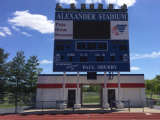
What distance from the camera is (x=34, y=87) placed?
4081 centimetres

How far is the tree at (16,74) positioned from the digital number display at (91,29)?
64.4 feet

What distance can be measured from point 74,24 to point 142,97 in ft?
48.0

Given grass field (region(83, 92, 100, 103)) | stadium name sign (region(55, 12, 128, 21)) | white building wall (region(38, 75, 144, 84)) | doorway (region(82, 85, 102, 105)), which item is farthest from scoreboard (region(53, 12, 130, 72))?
grass field (region(83, 92, 100, 103))

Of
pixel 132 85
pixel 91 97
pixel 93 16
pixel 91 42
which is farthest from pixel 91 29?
pixel 91 97

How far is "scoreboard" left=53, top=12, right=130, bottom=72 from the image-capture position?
1966cm

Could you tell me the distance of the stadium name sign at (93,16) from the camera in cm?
2084

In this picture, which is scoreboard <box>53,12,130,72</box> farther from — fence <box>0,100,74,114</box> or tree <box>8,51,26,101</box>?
tree <box>8,51,26,101</box>

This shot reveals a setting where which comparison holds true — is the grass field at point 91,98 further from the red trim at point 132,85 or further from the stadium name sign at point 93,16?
the stadium name sign at point 93,16

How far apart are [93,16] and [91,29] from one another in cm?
196

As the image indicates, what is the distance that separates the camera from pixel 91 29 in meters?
20.5

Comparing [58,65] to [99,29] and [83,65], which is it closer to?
[83,65]

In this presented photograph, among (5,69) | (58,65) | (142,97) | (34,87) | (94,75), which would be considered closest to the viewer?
(58,65)

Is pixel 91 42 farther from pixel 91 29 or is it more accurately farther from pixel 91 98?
pixel 91 98

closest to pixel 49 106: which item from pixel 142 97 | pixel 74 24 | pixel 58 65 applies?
pixel 58 65
